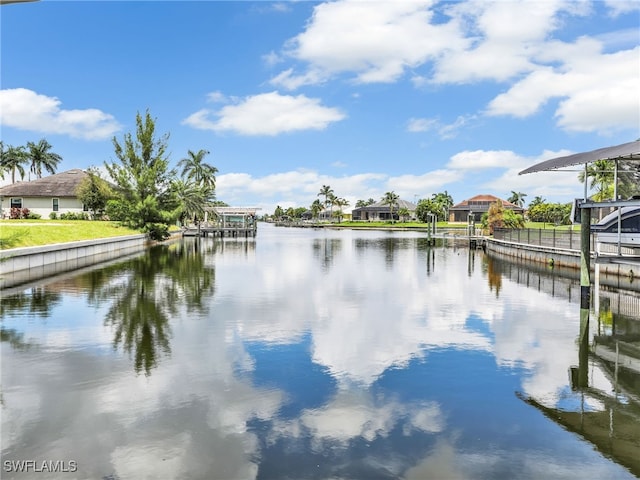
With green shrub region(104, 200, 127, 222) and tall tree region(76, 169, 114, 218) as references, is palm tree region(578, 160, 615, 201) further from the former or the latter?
tall tree region(76, 169, 114, 218)

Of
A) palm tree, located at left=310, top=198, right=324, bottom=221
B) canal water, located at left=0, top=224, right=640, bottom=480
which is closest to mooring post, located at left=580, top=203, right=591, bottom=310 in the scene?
canal water, located at left=0, top=224, right=640, bottom=480

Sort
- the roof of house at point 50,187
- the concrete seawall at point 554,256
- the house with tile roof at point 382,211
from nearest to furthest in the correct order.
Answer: the concrete seawall at point 554,256, the roof of house at point 50,187, the house with tile roof at point 382,211

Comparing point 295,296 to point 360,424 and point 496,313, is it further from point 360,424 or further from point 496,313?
point 360,424

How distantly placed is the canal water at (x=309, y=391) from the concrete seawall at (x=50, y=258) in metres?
5.91

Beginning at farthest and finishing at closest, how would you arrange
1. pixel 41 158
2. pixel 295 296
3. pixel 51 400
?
pixel 41 158 → pixel 295 296 → pixel 51 400

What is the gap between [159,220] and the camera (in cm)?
5197

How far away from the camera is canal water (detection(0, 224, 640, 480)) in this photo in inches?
239

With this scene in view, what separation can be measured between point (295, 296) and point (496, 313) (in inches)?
278

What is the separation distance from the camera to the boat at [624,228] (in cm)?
1673

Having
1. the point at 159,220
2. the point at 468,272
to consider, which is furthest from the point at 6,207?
the point at 468,272

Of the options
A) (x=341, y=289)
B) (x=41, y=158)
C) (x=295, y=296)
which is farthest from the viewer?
(x=41, y=158)

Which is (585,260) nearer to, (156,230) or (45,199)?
(156,230)

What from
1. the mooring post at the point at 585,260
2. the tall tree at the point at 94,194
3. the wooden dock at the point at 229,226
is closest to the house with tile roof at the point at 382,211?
the wooden dock at the point at 229,226

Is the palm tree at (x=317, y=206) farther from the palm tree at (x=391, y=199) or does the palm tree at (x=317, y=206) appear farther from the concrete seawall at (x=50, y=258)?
the concrete seawall at (x=50, y=258)
